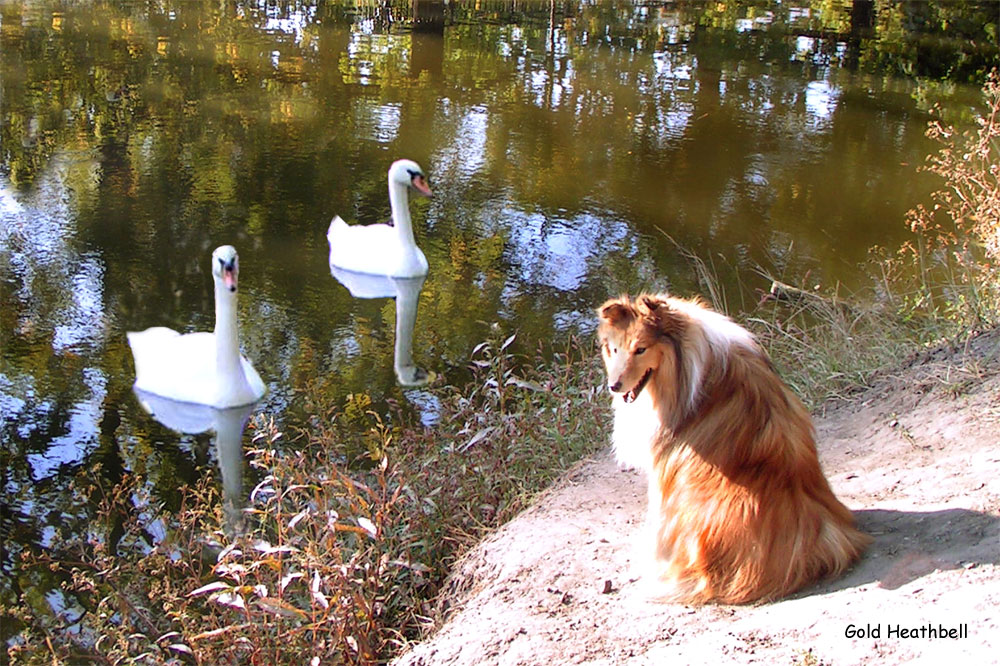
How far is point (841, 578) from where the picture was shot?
3807 millimetres

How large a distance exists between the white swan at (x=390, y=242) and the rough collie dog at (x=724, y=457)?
6.10 meters

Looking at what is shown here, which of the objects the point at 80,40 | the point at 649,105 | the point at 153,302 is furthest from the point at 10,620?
the point at 80,40

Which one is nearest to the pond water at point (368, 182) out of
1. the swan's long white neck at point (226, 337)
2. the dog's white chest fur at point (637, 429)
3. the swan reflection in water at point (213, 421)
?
the swan reflection in water at point (213, 421)

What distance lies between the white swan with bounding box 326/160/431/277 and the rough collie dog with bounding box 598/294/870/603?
6.10 meters

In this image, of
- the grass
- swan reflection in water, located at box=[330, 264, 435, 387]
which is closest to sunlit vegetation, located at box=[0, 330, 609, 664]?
the grass

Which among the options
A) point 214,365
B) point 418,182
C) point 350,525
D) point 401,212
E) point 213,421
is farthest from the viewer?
point 418,182

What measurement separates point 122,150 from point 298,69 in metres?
4.66

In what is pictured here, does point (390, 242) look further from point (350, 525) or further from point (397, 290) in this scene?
point (350, 525)

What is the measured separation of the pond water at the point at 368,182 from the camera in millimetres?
7789

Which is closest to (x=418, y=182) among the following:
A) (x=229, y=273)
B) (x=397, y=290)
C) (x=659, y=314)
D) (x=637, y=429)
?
(x=397, y=290)

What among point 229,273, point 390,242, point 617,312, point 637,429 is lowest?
point 390,242

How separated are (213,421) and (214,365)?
449 mm

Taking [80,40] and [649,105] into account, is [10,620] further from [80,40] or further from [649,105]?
[80,40]

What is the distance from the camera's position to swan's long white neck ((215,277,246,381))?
299 inches
